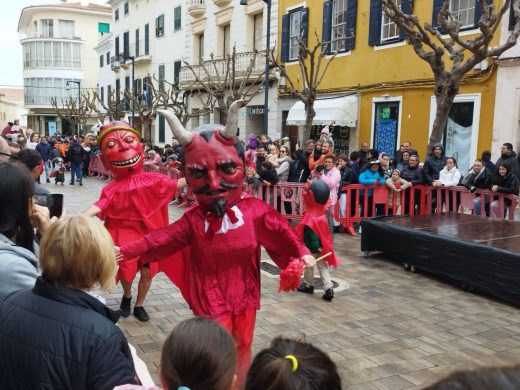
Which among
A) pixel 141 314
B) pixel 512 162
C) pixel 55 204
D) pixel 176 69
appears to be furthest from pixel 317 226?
pixel 176 69

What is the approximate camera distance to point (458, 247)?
20.5 feet

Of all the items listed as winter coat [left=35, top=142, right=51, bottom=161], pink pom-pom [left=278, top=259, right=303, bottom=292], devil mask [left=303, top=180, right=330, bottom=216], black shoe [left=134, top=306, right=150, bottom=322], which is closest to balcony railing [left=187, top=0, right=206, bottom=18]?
winter coat [left=35, top=142, right=51, bottom=161]

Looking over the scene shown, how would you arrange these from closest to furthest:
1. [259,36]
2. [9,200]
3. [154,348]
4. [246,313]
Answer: [9,200], [246,313], [154,348], [259,36]

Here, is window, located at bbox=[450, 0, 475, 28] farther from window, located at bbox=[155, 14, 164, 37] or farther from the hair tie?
window, located at bbox=[155, 14, 164, 37]

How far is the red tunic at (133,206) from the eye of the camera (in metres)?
4.75

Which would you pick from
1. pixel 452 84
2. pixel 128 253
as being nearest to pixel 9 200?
pixel 128 253

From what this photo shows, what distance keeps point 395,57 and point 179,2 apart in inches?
655

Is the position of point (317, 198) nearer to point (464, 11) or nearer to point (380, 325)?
point (380, 325)

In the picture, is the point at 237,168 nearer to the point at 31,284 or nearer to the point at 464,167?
the point at 31,284

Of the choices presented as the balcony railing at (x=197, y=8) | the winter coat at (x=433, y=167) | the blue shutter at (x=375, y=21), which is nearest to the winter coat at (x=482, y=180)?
the winter coat at (x=433, y=167)

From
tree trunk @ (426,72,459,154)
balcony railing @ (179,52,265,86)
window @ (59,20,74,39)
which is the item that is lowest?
tree trunk @ (426,72,459,154)

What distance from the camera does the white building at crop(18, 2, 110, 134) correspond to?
168 ft

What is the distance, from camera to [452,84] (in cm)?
909

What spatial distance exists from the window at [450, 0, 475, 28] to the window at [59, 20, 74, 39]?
4689 cm
